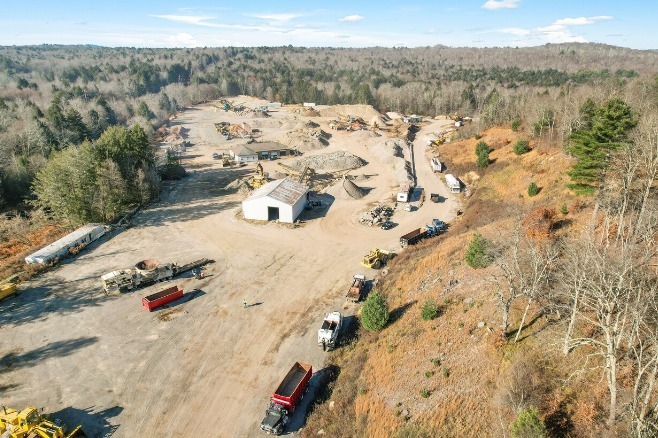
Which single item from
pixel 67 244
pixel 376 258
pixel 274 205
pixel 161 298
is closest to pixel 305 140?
pixel 274 205

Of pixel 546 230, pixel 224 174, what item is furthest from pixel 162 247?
pixel 546 230

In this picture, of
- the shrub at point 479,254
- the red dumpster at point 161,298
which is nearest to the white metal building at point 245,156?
the red dumpster at point 161,298

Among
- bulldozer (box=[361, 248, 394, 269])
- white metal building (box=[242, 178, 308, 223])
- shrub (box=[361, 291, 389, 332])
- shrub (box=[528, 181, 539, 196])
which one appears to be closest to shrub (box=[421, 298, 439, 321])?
shrub (box=[361, 291, 389, 332])

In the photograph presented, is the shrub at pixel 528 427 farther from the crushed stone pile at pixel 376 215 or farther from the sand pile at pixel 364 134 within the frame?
the sand pile at pixel 364 134

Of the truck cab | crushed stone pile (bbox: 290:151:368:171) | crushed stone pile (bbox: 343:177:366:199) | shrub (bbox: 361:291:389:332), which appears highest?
crushed stone pile (bbox: 290:151:368:171)

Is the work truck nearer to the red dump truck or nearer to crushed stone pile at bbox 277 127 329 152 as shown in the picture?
the red dump truck
